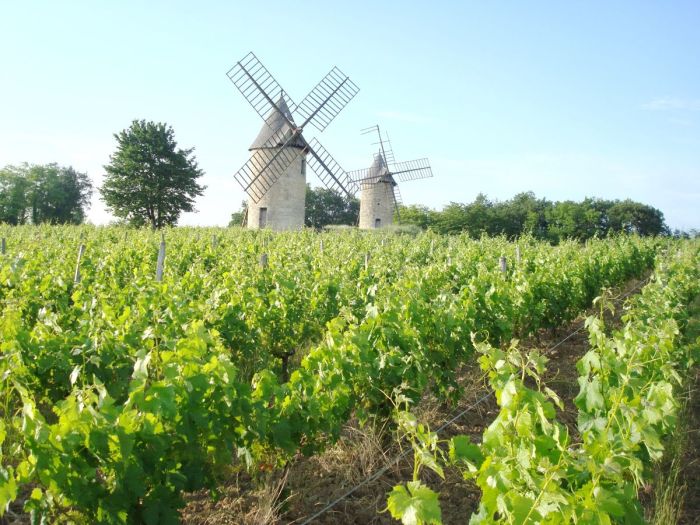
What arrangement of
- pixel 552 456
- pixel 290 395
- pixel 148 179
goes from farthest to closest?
1. pixel 148 179
2. pixel 290 395
3. pixel 552 456

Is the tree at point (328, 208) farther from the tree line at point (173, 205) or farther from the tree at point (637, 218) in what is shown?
the tree at point (637, 218)

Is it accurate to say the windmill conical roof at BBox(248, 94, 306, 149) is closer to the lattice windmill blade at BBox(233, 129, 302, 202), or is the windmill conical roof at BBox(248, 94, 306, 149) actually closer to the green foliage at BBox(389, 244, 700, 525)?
the lattice windmill blade at BBox(233, 129, 302, 202)

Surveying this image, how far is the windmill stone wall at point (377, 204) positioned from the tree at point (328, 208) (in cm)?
2628

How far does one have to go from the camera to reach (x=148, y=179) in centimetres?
3575

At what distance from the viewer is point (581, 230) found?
153 feet

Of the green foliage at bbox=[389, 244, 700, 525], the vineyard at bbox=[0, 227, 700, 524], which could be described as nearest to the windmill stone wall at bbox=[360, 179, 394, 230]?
the vineyard at bbox=[0, 227, 700, 524]

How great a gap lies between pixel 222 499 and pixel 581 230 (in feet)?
157

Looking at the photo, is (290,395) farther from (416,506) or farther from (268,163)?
(268,163)

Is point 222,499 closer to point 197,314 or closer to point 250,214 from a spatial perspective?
point 197,314

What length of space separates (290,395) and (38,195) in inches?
1980

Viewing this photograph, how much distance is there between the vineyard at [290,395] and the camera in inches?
79.4

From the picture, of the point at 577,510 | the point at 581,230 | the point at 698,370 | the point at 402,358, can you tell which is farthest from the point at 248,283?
the point at 581,230

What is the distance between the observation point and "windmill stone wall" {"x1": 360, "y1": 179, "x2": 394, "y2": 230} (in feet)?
99.5

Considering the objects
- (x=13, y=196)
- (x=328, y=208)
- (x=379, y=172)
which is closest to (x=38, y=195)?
(x=13, y=196)
